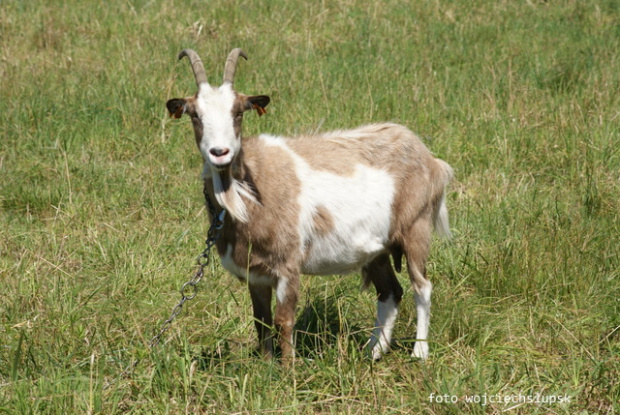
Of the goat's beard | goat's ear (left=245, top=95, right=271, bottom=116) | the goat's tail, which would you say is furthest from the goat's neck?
the goat's tail

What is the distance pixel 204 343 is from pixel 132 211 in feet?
6.26

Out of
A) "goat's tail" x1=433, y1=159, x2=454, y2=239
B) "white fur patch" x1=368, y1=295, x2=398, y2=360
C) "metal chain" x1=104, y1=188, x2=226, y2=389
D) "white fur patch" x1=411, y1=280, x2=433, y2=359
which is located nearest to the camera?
"metal chain" x1=104, y1=188, x2=226, y2=389

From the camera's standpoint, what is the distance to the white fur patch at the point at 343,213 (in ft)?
14.1

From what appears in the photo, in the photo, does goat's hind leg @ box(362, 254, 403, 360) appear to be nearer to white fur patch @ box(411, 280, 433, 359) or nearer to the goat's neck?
white fur patch @ box(411, 280, 433, 359)

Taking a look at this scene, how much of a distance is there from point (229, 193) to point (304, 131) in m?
2.72

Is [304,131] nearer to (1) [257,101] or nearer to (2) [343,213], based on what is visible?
(2) [343,213]

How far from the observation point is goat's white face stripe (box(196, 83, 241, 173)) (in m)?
3.73

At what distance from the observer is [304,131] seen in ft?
21.7

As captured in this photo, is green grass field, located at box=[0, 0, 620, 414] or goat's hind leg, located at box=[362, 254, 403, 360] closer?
green grass field, located at box=[0, 0, 620, 414]

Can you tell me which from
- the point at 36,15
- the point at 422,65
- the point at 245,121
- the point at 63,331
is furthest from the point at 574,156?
the point at 36,15

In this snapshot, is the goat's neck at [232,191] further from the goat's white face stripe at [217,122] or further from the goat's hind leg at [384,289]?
the goat's hind leg at [384,289]

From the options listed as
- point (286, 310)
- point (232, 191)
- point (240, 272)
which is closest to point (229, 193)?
point (232, 191)

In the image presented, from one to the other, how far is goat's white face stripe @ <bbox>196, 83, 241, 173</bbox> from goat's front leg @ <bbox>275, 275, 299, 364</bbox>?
0.79 m

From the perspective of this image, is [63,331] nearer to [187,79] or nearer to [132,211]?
[132,211]
